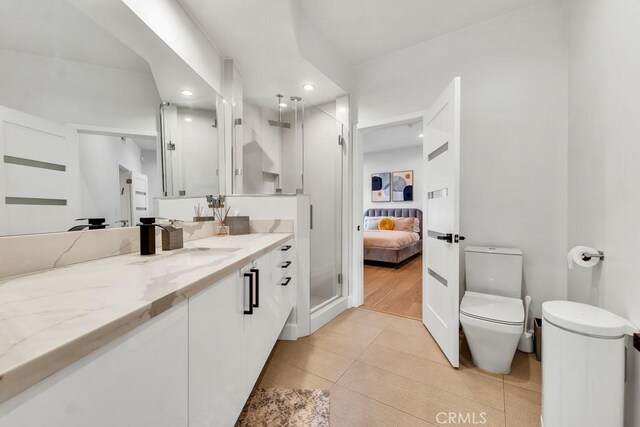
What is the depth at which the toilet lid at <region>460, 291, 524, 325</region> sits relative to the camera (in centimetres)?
160

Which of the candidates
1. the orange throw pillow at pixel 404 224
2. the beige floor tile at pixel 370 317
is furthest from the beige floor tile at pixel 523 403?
the orange throw pillow at pixel 404 224

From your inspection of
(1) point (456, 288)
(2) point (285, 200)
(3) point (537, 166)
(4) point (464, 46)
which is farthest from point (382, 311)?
(4) point (464, 46)

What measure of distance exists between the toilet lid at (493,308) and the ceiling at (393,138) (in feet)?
11.0

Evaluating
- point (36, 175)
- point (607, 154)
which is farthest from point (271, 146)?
point (607, 154)

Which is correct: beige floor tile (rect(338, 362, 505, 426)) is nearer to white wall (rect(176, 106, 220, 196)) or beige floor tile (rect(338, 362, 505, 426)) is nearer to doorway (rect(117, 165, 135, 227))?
doorway (rect(117, 165, 135, 227))

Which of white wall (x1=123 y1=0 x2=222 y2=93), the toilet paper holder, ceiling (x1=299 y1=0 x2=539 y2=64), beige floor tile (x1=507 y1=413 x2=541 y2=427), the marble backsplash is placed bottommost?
beige floor tile (x1=507 y1=413 x2=541 y2=427)

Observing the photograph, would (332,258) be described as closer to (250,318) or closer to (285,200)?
(285,200)

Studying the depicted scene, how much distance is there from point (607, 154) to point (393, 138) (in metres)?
4.18

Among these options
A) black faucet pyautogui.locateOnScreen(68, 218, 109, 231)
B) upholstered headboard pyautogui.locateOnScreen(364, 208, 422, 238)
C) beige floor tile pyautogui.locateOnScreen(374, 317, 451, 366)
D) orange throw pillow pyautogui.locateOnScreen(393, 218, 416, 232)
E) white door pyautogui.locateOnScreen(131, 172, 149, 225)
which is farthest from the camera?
upholstered headboard pyautogui.locateOnScreen(364, 208, 422, 238)

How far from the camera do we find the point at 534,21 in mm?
1991

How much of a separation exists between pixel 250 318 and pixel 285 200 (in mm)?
1130

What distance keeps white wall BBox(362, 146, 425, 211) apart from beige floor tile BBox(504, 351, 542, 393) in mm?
4313

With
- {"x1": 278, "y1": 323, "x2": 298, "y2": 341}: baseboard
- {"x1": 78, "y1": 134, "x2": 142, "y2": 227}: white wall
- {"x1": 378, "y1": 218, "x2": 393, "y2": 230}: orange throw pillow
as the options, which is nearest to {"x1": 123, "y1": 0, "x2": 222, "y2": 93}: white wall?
{"x1": 78, "y1": 134, "x2": 142, "y2": 227}: white wall

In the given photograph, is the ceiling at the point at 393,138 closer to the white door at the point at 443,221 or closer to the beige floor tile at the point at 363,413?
the white door at the point at 443,221
